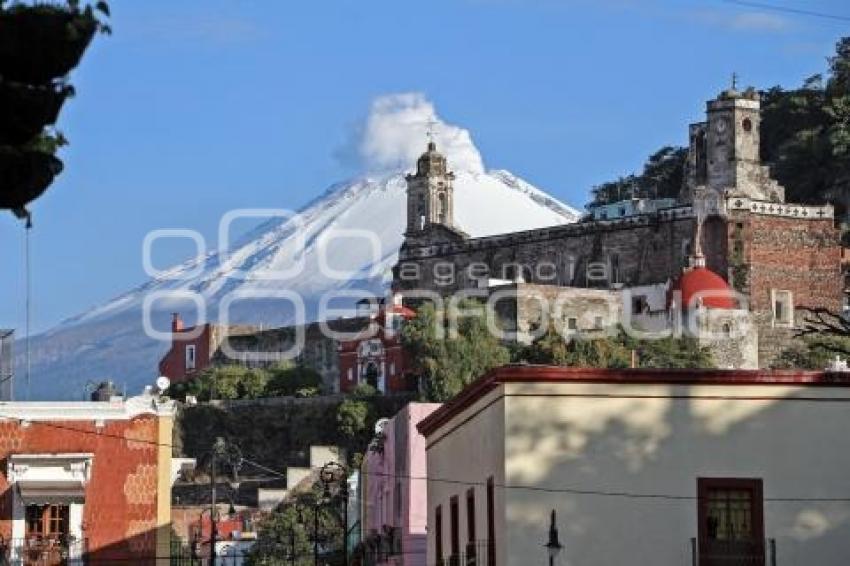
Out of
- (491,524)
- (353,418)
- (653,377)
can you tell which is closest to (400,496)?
(491,524)

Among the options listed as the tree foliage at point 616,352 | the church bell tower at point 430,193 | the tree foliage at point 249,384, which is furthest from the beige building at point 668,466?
the church bell tower at point 430,193

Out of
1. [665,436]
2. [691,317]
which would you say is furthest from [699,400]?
[691,317]

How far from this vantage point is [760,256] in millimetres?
131375

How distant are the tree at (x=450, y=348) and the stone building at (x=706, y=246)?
Answer: 676 cm

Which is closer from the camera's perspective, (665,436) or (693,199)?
(665,436)

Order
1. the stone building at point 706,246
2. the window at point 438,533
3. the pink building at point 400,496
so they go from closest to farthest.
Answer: the window at point 438,533, the pink building at point 400,496, the stone building at point 706,246

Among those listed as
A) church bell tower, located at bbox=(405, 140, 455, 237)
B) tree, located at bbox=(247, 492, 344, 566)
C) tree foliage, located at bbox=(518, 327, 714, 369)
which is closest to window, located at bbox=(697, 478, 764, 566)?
tree, located at bbox=(247, 492, 344, 566)

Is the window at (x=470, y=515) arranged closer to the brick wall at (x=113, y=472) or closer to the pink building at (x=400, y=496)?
the pink building at (x=400, y=496)

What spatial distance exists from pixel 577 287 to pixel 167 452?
302ft

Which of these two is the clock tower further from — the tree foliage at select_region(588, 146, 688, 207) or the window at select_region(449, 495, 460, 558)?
the window at select_region(449, 495, 460, 558)

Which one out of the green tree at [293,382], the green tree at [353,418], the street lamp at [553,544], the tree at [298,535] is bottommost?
the street lamp at [553,544]

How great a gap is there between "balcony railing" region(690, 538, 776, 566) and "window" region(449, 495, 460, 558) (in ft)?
14.5

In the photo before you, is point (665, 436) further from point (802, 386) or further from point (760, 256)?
point (760, 256)

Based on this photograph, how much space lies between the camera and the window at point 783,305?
131625 millimetres
